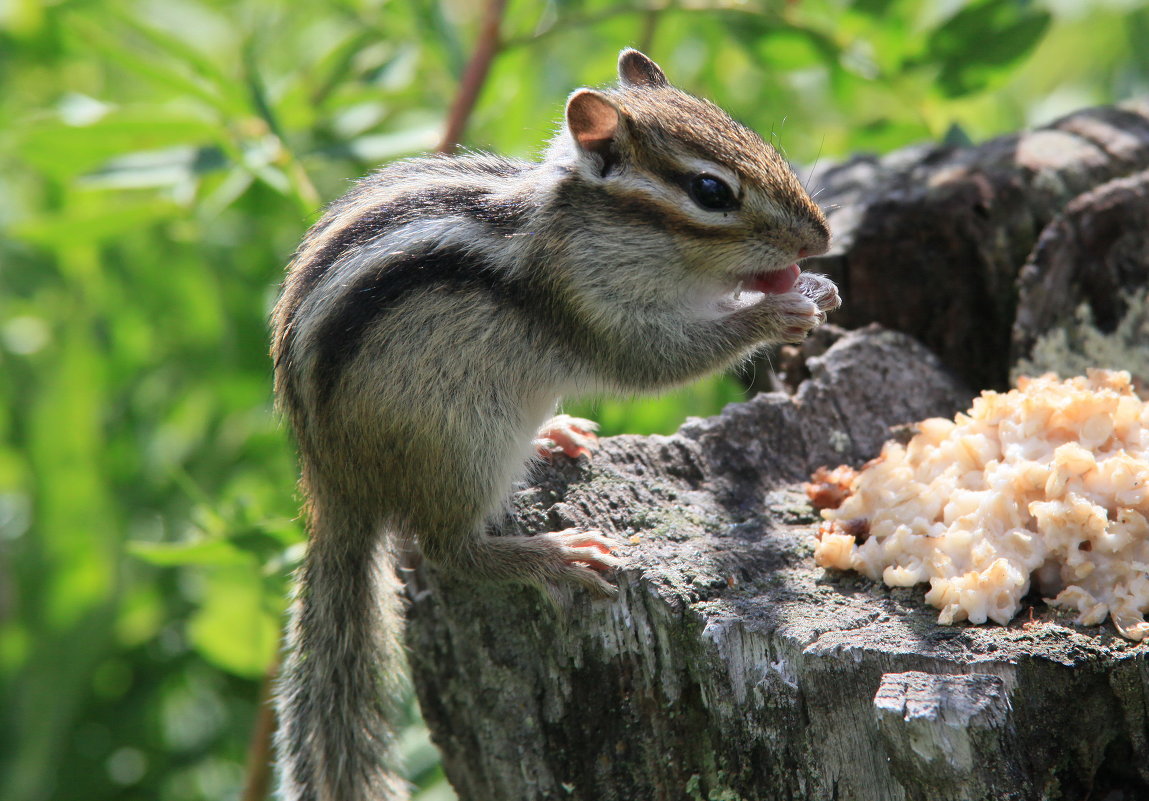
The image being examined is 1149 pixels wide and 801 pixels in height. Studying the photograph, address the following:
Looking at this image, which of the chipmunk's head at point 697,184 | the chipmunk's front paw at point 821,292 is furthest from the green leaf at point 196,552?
the chipmunk's front paw at point 821,292

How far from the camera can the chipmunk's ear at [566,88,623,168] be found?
99.0 inches

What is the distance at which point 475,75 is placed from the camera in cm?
333

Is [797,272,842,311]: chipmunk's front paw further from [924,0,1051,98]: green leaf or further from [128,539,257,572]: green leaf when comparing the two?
[128,539,257,572]: green leaf

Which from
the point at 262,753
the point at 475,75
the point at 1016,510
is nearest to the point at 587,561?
the point at 1016,510

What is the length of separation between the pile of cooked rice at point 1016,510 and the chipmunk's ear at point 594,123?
924 mm

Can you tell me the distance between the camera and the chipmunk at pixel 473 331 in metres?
2.37

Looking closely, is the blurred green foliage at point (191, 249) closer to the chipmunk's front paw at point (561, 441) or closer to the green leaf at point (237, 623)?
the green leaf at point (237, 623)

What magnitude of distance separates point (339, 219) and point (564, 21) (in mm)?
1188

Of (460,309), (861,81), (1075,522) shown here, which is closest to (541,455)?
(460,309)

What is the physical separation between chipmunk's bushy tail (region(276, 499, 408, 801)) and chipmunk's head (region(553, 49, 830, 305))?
0.95 m

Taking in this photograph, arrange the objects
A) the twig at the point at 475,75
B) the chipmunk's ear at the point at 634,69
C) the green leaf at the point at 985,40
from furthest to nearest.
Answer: the twig at the point at 475,75
the green leaf at the point at 985,40
the chipmunk's ear at the point at 634,69

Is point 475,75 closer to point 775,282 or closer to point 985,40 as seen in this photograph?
point 775,282

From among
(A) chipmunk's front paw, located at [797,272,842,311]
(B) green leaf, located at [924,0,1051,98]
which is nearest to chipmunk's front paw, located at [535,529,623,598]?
(A) chipmunk's front paw, located at [797,272,842,311]

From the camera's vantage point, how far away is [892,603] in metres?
2.04
